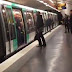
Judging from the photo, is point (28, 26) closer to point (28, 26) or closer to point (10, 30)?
point (28, 26)

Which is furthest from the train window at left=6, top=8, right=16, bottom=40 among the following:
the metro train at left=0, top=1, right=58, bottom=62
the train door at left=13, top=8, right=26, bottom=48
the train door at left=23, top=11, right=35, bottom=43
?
the train door at left=23, top=11, right=35, bottom=43

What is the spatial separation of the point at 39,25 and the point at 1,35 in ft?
11.5

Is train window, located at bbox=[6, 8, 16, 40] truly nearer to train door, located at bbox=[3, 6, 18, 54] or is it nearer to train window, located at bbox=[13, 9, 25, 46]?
train door, located at bbox=[3, 6, 18, 54]

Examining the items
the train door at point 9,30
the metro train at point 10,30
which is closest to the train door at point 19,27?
the metro train at point 10,30

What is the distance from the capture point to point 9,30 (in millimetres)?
10320

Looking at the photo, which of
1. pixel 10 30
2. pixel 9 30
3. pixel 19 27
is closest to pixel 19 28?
pixel 19 27

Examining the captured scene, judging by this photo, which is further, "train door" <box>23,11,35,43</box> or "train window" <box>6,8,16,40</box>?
"train door" <box>23,11,35,43</box>

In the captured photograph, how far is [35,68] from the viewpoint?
290 inches

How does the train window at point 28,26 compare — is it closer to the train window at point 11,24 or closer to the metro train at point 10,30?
the metro train at point 10,30

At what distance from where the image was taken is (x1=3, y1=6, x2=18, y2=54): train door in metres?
10.1

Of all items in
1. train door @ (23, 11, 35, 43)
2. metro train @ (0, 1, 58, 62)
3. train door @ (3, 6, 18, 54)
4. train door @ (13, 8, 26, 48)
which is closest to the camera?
metro train @ (0, 1, 58, 62)

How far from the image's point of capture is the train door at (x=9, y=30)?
10.1m

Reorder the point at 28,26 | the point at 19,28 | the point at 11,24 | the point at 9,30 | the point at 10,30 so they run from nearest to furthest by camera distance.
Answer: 1. the point at 9,30
2. the point at 10,30
3. the point at 11,24
4. the point at 19,28
5. the point at 28,26

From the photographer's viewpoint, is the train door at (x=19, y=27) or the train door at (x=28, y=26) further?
the train door at (x=28, y=26)
